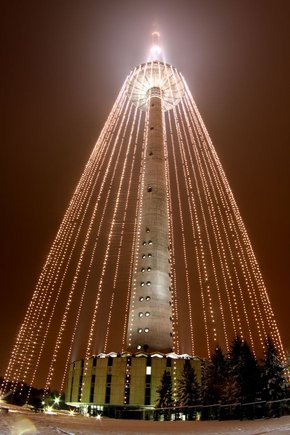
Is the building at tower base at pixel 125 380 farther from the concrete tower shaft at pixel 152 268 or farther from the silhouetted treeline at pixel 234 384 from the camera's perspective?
the silhouetted treeline at pixel 234 384

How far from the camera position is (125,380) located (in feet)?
160

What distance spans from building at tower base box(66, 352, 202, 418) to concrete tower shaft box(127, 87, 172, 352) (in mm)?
2513

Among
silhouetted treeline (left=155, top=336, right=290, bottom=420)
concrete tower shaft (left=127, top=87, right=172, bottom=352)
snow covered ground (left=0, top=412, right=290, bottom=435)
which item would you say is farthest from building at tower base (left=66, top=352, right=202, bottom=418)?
snow covered ground (left=0, top=412, right=290, bottom=435)

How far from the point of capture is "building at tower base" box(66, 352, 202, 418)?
156 ft

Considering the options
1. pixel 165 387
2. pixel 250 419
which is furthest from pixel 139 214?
pixel 250 419

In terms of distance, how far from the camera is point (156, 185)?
64.9 m

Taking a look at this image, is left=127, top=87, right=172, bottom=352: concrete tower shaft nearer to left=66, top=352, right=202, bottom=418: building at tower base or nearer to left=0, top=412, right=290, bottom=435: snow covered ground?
left=66, top=352, right=202, bottom=418: building at tower base

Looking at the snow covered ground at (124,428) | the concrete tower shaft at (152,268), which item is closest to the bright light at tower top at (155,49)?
the concrete tower shaft at (152,268)

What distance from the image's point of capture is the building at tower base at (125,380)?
47.6 m

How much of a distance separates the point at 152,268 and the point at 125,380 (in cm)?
1439

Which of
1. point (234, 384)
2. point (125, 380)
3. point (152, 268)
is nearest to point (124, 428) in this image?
point (234, 384)

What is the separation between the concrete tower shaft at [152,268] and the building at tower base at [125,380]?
251cm

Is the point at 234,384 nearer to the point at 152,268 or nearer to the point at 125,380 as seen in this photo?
the point at 125,380

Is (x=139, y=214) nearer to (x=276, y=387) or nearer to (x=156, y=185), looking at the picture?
(x=156, y=185)
